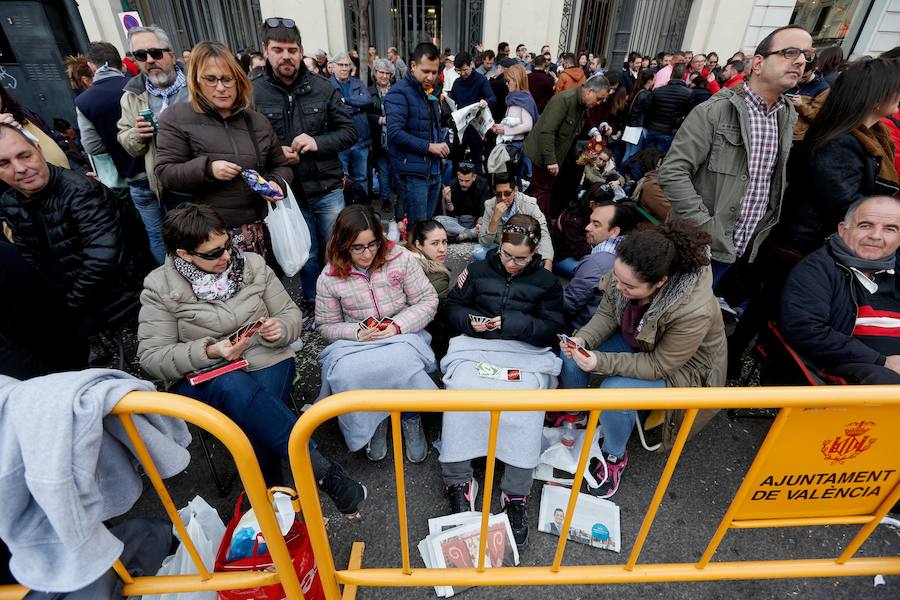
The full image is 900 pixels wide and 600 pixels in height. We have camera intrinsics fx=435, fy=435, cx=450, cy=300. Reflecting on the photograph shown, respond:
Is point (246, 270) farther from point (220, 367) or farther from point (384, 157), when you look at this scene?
point (384, 157)

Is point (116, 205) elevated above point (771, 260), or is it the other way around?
point (116, 205)

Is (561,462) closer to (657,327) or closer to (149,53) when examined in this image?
(657,327)

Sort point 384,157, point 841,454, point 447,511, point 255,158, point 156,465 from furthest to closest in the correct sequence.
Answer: point 384,157
point 255,158
point 447,511
point 841,454
point 156,465

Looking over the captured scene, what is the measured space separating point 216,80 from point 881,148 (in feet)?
13.1

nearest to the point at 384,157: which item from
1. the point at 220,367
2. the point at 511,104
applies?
the point at 511,104

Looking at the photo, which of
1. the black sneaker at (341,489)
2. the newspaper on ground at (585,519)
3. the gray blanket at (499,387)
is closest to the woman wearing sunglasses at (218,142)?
the gray blanket at (499,387)

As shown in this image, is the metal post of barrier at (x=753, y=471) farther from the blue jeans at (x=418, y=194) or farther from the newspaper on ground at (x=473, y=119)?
the newspaper on ground at (x=473, y=119)

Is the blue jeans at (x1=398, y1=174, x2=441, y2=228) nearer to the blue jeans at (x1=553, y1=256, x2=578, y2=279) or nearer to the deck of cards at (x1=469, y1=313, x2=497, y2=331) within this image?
the blue jeans at (x1=553, y1=256, x2=578, y2=279)

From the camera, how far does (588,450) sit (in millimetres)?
1473

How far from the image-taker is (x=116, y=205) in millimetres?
2721

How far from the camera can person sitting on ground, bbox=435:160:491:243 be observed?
5484 millimetres

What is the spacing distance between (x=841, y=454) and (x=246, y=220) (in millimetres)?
3240

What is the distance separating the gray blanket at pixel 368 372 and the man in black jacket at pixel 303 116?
147 centimetres

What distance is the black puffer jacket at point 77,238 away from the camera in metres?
2.49
